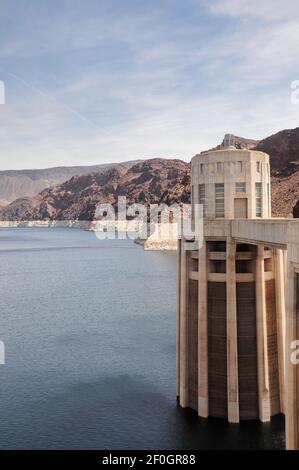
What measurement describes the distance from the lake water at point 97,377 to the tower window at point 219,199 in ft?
45.0

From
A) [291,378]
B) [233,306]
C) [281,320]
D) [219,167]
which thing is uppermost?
[219,167]

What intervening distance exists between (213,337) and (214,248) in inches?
231

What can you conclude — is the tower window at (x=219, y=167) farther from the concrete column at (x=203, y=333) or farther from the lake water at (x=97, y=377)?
the lake water at (x=97, y=377)

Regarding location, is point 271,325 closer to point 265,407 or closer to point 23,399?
point 265,407

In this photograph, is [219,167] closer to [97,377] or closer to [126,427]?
[126,427]

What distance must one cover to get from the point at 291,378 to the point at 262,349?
11280 millimetres

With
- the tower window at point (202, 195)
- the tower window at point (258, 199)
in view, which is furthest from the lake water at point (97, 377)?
the tower window at point (202, 195)

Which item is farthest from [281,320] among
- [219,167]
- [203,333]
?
[219,167]

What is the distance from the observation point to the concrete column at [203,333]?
33219 mm

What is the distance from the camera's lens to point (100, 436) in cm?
3312

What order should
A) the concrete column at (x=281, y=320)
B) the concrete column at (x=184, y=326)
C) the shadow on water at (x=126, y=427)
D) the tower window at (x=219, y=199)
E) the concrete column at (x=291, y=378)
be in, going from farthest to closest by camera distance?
the concrete column at (x=184, y=326), the tower window at (x=219, y=199), the concrete column at (x=281, y=320), the shadow on water at (x=126, y=427), the concrete column at (x=291, y=378)

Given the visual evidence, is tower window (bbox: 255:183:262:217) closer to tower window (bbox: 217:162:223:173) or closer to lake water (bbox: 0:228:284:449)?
tower window (bbox: 217:162:223:173)

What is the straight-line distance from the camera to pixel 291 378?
850 inches

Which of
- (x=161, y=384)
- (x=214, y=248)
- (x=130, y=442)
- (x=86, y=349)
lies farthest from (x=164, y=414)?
(x=86, y=349)
